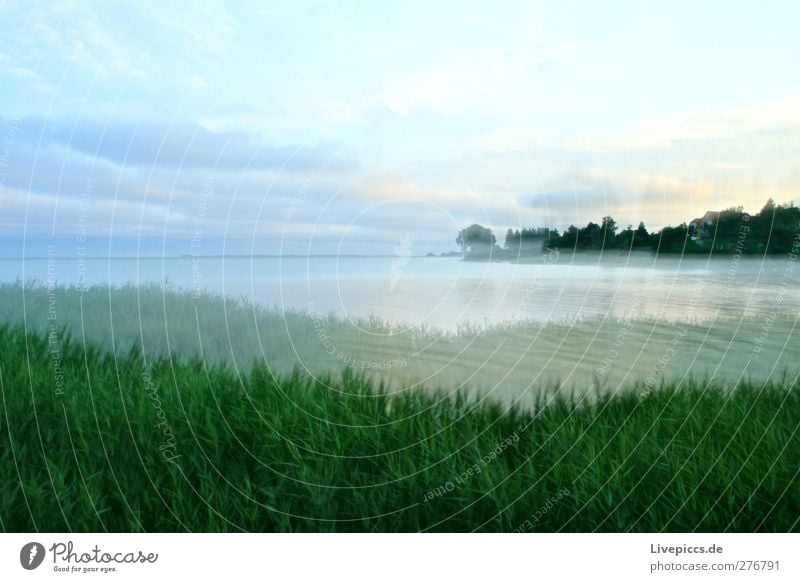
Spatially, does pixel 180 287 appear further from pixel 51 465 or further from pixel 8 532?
pixel 8 532

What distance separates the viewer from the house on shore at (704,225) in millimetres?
3381

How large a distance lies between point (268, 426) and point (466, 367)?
3.48 feet

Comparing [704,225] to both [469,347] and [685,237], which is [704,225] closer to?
[685,237]

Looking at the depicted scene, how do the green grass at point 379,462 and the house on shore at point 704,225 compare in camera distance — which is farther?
the house on shore at point 704,225

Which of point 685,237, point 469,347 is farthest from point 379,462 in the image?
point 685,237

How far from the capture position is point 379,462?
2943 millimetres

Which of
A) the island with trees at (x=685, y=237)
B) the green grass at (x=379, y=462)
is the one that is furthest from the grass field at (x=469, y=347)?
the island with trees at (x=685, y=237)

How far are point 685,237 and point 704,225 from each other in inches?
4.6
